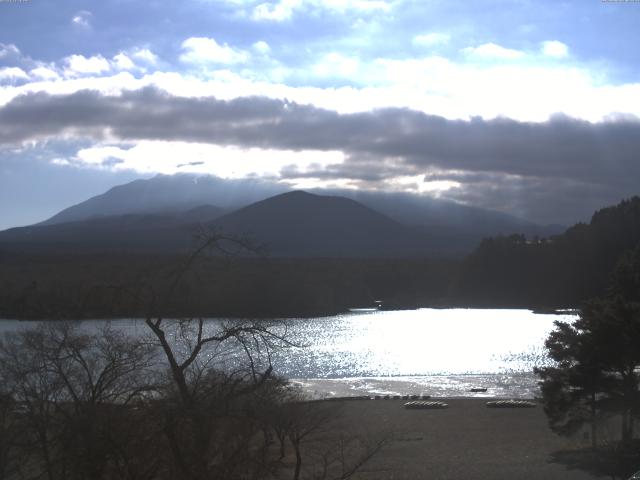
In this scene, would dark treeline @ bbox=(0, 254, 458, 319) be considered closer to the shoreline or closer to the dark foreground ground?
the shoreline

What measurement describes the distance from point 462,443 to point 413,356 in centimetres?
3098

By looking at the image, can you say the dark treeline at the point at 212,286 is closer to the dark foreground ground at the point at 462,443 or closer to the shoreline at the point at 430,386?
the shoreline at the point at 430,386

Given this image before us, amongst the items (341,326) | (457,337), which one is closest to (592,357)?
(457,337)

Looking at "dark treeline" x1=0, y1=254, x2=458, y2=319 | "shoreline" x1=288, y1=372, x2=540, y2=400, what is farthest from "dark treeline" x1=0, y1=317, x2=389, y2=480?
"shoreline" x1=288, y1=372, x2=540, y2=400

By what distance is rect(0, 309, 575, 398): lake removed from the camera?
131 feet

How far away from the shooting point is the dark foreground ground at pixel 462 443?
19.0m

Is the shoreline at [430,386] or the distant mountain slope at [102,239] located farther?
the distant mountain slope at [102,239]

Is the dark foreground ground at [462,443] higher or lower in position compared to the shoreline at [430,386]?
higher

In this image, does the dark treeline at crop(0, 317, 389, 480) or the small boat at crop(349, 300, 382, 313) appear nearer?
the dark treeline at crop(0, 317, 389, 480)

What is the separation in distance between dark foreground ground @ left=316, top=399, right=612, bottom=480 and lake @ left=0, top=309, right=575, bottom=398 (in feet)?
11.1

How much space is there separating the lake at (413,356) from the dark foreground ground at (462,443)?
3.39 meters

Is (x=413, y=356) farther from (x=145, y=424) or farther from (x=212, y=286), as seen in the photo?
(x=145, y=424)

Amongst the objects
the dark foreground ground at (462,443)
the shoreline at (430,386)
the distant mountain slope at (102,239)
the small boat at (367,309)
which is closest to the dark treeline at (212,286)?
the small boat at (367,309)

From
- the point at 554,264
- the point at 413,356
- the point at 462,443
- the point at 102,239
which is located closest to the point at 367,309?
the point at 554,264
